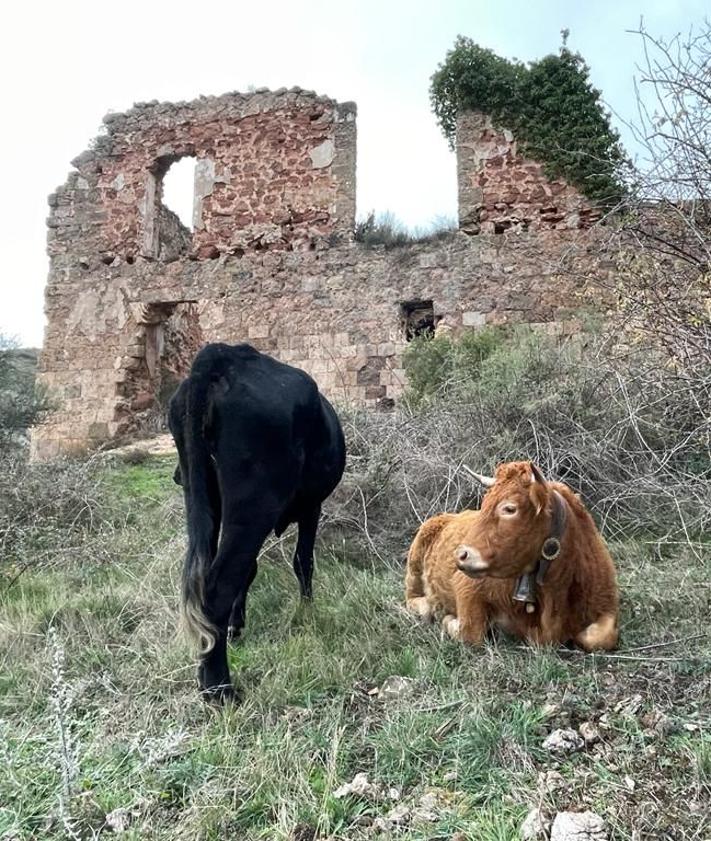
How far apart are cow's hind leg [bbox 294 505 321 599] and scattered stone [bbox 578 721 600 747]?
176 cm

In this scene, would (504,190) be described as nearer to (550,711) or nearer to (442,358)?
(442,358)

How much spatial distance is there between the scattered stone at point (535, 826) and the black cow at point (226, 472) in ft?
4.36

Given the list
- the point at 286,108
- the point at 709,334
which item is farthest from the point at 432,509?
the point at 286,108

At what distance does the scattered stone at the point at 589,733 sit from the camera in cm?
230

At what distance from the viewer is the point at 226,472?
2.95 metres

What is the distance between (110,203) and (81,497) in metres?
7.60

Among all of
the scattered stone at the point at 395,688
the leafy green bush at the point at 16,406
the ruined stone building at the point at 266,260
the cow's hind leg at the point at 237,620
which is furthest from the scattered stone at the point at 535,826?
the ruined stone building at the point at 266,260

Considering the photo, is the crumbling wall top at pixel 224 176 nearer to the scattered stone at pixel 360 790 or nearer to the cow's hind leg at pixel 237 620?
the cow's hind leg at pixel 237 620

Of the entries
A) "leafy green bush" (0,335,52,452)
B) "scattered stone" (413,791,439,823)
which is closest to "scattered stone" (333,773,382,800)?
"scattered stone" (413,791,439,823)

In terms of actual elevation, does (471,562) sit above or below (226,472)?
below

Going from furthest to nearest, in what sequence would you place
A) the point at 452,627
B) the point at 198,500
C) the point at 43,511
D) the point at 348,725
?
the point at 43,511 < the point at 452,627 < the point at 198,500 < the point at 348,725

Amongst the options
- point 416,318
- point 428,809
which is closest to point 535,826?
point 428,809

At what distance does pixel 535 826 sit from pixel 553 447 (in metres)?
3.88

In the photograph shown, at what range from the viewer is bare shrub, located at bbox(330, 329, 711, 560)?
4850 millimetres
